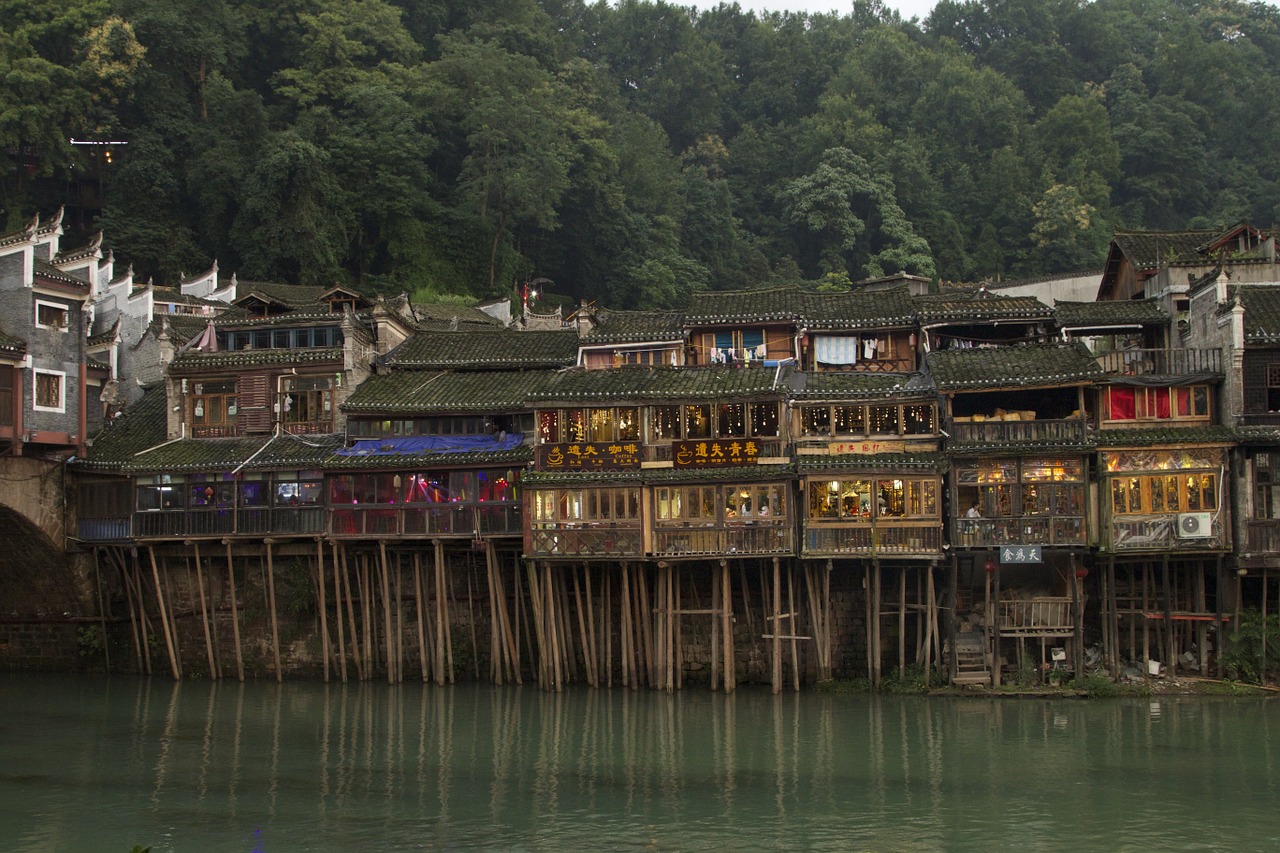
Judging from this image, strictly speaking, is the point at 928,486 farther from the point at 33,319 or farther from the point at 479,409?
the point at 33,319

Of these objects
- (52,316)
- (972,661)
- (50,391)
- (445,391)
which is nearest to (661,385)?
(445,391)

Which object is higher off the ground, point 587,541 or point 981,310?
point 981,310

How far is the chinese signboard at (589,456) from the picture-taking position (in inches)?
1735

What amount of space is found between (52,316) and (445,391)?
1366 cm

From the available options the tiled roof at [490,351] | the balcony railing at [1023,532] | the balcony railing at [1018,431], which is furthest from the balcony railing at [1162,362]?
the tiled roof at [490,351]

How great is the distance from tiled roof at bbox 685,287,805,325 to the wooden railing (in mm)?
11441

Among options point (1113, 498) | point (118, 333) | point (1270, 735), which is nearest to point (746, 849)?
point (1270, 735)

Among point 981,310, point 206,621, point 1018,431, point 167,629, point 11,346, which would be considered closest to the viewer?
point 1018,431

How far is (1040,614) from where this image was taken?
42.5 meters

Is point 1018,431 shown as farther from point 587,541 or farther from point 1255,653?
point 587,541

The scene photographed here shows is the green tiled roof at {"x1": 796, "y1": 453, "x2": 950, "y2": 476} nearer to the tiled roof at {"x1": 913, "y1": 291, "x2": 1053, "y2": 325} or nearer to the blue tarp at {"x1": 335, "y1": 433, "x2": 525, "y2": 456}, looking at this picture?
the tiled roof at {"x1": 913, "y1": 291, "x2": 1053, "y2": 325}

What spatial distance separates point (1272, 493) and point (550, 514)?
68.2 ft

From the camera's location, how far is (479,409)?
4672cm

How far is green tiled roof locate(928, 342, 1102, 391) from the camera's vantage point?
138 feet
